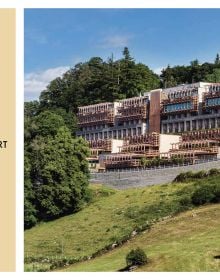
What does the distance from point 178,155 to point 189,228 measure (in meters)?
22.2

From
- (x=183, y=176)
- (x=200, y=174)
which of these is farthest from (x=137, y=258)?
(x=183, y=176)

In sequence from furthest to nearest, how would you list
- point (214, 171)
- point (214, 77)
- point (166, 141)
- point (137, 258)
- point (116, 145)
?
point (214, 77)
point (116, 145)
point (166, 141)
point (214, 171)
point (137, 258)

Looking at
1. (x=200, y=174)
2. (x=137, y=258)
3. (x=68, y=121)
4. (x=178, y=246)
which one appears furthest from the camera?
(x=68, y=121)

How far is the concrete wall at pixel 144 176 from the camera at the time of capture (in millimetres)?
57531

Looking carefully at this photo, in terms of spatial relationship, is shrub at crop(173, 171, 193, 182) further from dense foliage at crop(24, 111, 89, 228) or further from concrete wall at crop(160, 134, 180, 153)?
concrete wall at crop(160, 134, 180, 153)

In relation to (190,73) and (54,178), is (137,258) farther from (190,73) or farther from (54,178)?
(190,73)

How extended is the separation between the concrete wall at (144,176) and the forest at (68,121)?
3647 mm

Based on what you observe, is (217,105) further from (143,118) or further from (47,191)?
(47,191)

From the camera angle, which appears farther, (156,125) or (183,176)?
(156,125)

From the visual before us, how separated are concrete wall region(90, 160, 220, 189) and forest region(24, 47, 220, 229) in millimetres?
3647

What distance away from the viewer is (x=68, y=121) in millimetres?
82188

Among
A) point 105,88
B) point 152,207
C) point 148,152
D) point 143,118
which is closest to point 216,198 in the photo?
point 152,207

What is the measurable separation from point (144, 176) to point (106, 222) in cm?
1045
